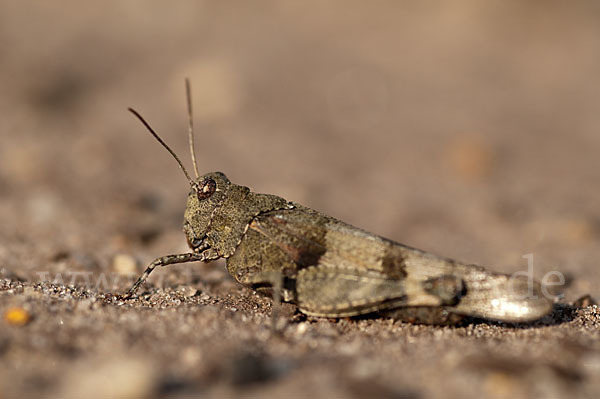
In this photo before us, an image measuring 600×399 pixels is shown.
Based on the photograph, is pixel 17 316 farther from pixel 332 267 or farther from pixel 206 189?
pixel 332 267

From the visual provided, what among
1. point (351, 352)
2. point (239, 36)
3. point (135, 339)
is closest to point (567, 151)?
point (239, 36)

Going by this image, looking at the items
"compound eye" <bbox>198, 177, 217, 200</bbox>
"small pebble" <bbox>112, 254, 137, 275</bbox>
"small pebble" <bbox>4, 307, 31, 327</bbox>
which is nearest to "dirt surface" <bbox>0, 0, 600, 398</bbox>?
"small pebble" <bbox>4, 307, 31, 327</bbox>

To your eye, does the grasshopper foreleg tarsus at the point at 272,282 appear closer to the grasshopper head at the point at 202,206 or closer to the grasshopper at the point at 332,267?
the grasshopper at the point at 332,267

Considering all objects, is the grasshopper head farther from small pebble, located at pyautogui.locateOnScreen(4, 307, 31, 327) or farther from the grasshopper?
small pebble, located at pyautogui.locateOnScreen(4, 307, 31, 327)

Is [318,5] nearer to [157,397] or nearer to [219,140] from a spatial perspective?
[219,140]

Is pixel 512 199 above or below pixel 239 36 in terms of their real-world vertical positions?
below

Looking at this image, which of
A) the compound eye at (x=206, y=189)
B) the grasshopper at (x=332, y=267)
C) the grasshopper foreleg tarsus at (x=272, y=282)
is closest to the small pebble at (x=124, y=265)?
the grasshopper at (x=332, y=267)

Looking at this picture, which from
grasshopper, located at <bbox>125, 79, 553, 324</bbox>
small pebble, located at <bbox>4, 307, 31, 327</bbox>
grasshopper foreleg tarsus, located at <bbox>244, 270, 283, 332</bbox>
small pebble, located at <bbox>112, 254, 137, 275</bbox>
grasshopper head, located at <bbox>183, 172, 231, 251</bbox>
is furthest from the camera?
small pebble, located at <bbox>112, 254, 137, 275</bbox>
